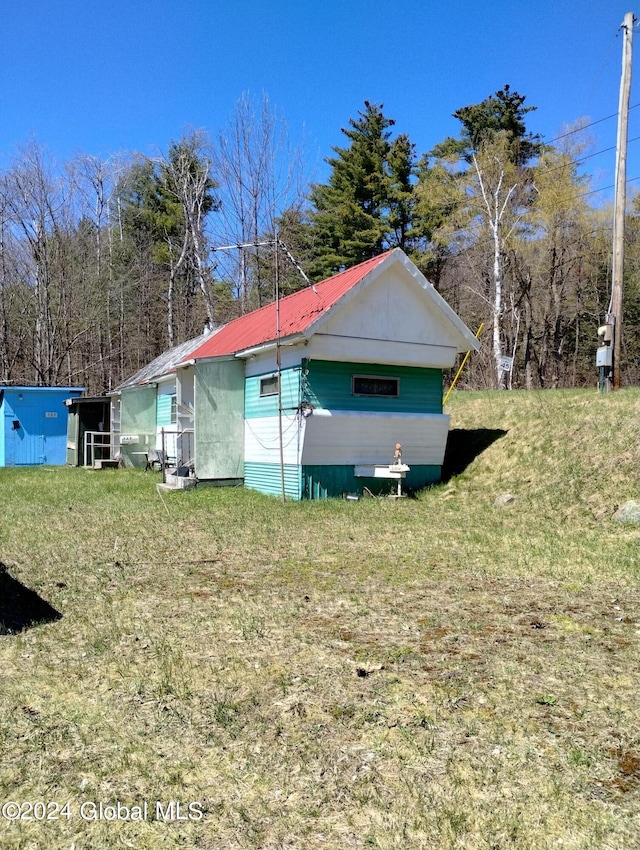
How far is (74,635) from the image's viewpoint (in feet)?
16.1

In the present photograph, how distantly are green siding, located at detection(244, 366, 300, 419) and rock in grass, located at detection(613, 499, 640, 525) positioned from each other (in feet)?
20.8

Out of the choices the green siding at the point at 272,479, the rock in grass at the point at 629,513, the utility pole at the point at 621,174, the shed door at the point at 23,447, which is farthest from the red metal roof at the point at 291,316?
the shed door at the point at 23,447

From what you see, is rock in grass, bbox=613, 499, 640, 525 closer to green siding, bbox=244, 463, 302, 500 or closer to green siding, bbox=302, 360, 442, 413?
green siding, bbox=302, 360, 442, 413

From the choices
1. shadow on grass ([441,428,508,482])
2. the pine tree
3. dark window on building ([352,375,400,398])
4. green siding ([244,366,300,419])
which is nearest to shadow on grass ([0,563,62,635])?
green siding ([244,366,300,419])

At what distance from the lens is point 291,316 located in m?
14.3

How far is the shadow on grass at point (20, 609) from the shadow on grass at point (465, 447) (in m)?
10.0

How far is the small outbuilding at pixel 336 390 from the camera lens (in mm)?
12789

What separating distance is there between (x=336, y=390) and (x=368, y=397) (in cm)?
84

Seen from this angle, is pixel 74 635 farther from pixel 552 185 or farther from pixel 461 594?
pixel 552 185

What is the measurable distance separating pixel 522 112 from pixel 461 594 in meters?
31.2

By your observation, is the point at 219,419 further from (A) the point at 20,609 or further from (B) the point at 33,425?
(B) the point at 33,425

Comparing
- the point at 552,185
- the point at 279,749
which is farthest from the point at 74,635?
the point at 552,185

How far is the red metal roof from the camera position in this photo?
507 inches

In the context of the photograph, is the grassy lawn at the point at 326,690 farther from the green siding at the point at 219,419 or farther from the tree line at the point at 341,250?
the tree line at the point at 341,250
